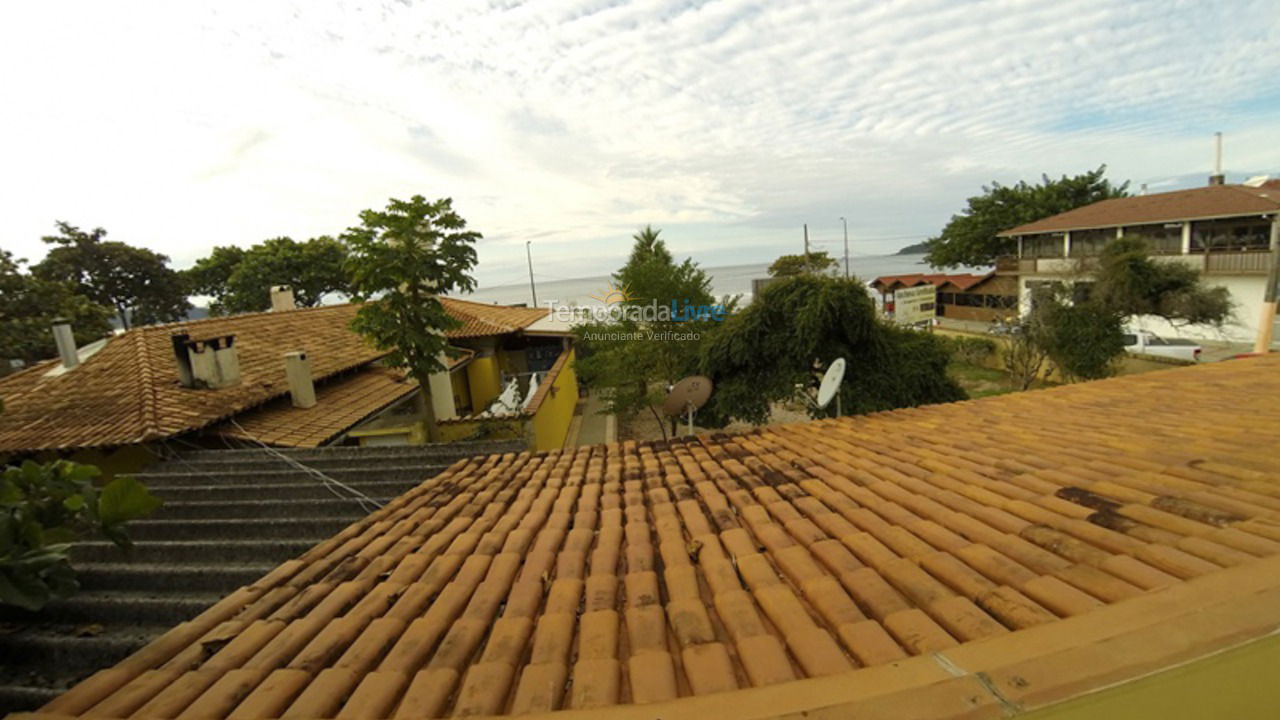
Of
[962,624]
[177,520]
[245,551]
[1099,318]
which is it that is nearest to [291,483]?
[177,520]

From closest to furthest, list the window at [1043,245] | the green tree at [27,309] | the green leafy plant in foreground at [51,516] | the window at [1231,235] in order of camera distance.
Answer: the green leafy plant in foreground at [51,516], the green tree at [27,309], the window at [1231,235], the window at [1043,245]

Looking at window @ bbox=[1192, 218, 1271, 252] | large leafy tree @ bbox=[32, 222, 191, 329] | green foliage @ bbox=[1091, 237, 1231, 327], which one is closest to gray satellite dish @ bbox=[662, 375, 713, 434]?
green foliage @ bbox=[1091, 237, 1231, 327]

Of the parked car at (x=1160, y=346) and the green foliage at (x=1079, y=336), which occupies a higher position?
the green foliage at (x=1079, y=336)

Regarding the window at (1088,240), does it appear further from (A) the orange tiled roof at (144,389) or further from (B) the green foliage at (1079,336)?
(A) the orange tiled roof at (144,389)

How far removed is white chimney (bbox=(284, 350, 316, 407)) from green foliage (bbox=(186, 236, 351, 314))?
94.1ft

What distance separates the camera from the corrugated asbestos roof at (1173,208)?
21.9 m

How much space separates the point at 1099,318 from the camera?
16.9 meters

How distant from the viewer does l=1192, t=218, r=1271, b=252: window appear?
2173 cm

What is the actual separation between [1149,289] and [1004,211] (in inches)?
893

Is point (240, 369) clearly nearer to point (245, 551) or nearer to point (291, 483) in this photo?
point (291, 483)

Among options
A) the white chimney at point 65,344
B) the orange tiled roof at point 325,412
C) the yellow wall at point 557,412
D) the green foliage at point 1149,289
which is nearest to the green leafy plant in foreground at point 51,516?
the orange tiled roof at point 325,412

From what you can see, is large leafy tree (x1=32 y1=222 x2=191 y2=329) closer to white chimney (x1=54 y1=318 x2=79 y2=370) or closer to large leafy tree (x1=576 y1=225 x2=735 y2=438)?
white chimney (x1=54 y1=318 x2=79 y2=370)

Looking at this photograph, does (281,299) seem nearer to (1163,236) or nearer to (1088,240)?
(1088,240)

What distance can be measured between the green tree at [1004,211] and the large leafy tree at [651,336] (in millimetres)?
30030
